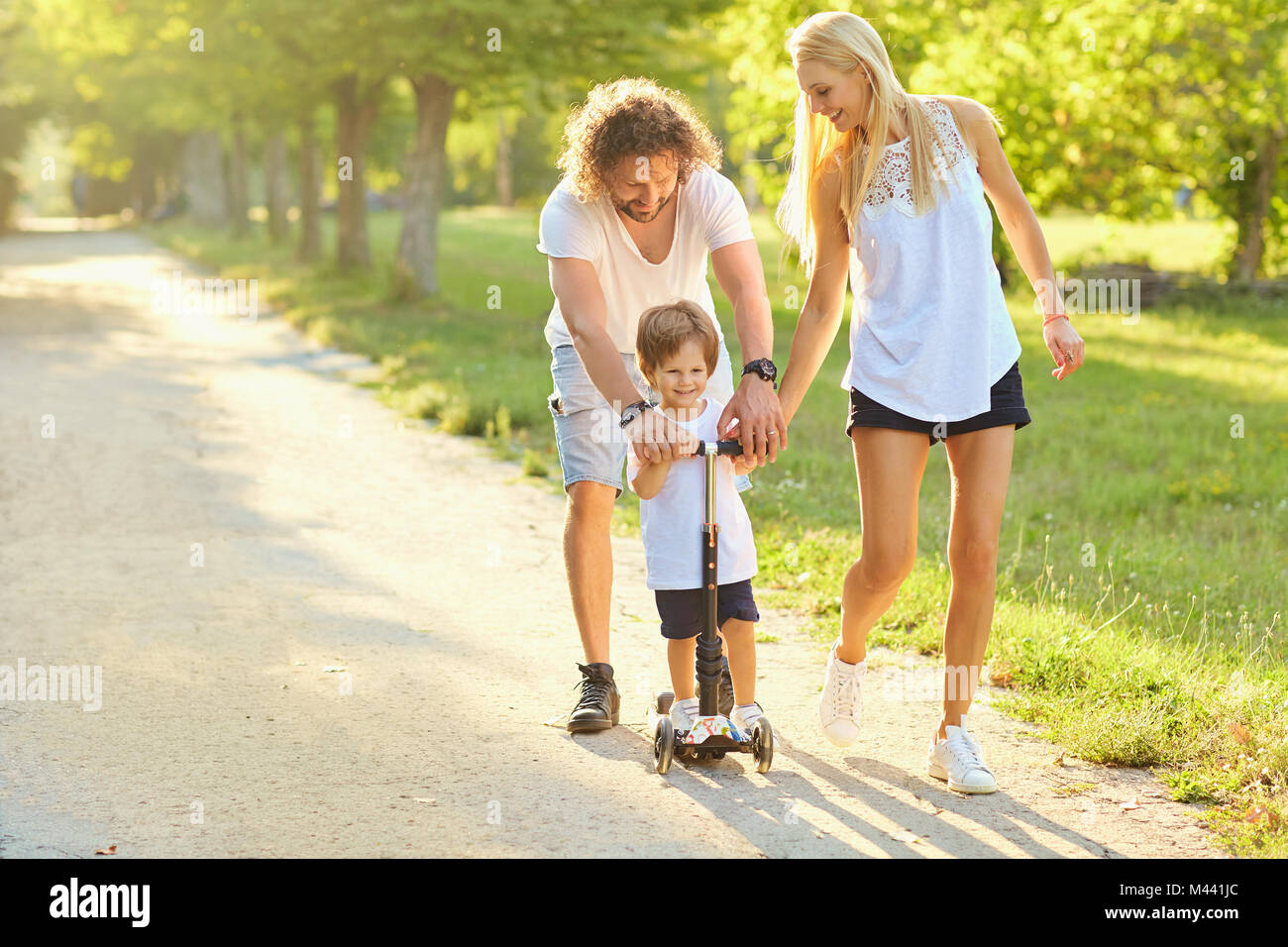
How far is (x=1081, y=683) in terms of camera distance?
16.0ft

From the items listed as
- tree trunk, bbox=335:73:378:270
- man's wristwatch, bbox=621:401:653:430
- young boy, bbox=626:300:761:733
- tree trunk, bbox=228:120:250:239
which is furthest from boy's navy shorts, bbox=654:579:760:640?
tree trunk, bbox=228:120:250:239

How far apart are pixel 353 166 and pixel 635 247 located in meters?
20.2

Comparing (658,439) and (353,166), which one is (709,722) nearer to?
(658,439)

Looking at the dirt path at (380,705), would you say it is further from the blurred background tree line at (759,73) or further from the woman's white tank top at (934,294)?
the blurred background tree line at (759,73)

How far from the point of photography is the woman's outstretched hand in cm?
399

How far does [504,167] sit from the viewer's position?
6794 cm

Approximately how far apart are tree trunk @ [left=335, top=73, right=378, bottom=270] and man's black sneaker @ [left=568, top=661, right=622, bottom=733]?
65.3 ft

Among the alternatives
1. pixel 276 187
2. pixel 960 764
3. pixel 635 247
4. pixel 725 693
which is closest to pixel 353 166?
pixel 276 187

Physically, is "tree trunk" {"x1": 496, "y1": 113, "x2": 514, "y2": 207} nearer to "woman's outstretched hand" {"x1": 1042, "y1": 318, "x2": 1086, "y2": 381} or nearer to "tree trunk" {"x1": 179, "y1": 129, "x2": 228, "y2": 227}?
"tree trunk" {"x1": 179, "y1": 129, "x2": 228, "y2": 227}

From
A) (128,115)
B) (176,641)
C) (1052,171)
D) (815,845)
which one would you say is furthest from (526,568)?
(128,115)

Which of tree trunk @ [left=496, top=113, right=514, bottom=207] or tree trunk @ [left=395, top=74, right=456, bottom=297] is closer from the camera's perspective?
tree trunk @ [left=395, top=74, right=456, bottom=297]

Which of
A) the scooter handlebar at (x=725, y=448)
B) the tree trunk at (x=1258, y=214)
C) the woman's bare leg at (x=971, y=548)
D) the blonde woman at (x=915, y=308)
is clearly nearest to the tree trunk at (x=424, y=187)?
the tree trunk at (x=1258, y=214)

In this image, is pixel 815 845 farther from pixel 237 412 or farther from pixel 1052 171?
pixel 1052 171
